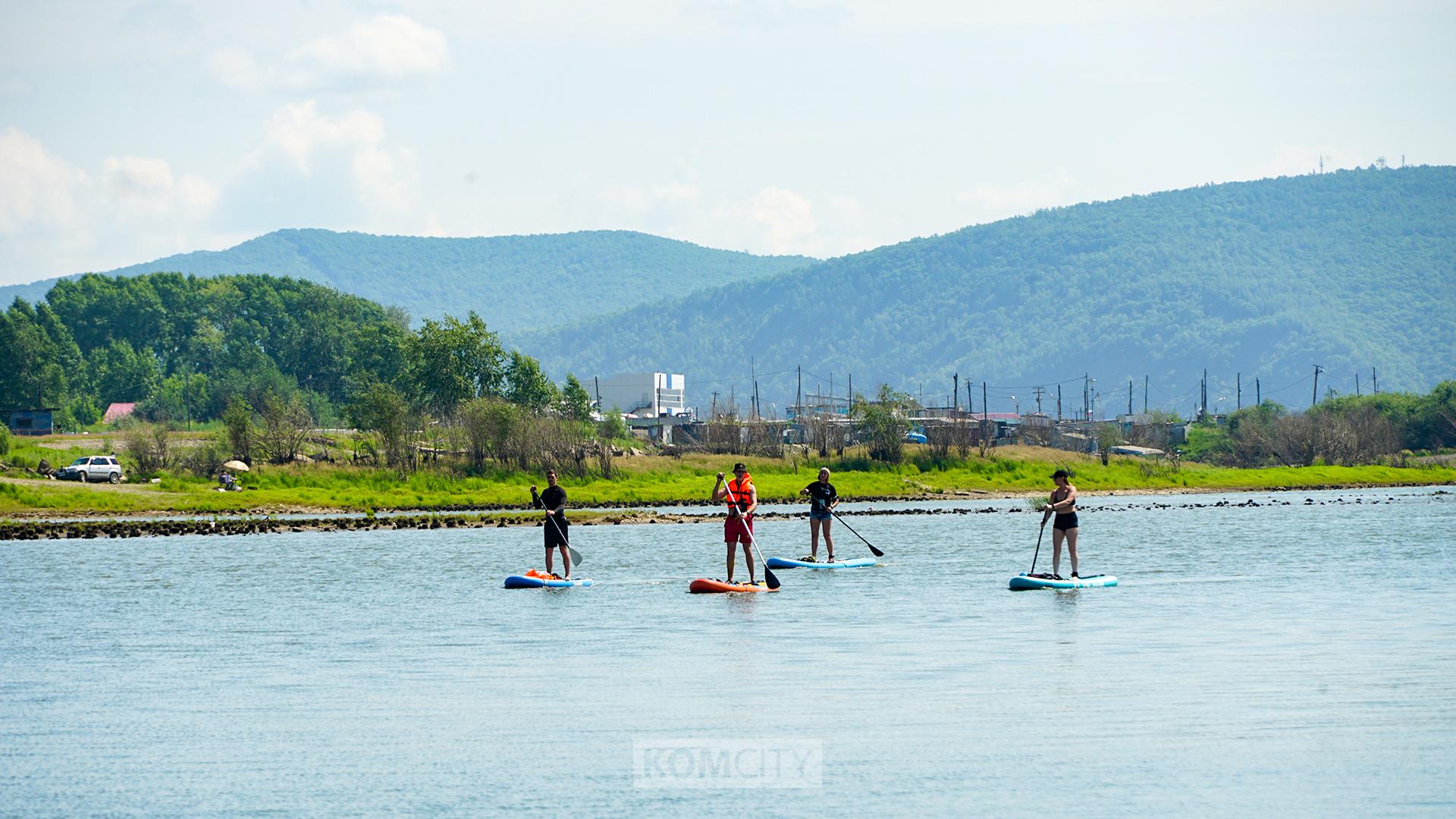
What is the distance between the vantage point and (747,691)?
17906 mm

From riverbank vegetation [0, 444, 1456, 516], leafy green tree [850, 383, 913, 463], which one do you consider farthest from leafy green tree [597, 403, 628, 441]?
leafy green tree [850, 383, 913, 463]

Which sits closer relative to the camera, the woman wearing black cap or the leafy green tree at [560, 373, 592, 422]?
the woman wearing black cap

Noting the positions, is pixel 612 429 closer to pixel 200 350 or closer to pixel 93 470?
pixel 93 470

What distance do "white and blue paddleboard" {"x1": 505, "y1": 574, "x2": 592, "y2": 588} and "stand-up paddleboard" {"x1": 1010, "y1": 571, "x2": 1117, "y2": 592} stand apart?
8441 millimetres

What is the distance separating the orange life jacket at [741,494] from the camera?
30.1 meters

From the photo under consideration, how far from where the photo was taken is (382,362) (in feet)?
499

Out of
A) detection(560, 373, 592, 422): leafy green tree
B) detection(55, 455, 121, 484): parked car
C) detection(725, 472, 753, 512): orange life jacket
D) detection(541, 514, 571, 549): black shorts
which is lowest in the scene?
detection(541, 514, 571, 549): black shorts

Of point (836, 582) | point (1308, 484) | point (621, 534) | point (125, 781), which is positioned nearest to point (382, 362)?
point (1308, 484)

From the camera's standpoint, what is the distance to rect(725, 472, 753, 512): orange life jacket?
3014cm

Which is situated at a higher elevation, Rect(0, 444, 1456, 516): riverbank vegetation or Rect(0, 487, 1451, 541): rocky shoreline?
Rect(0, 444, 1456, 516): riverbank vegetation

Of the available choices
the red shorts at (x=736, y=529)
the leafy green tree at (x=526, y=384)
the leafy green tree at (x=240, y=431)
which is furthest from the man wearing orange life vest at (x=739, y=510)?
the leafy green tree at (x=526, y=384)

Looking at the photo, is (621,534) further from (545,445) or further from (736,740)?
(736,740)

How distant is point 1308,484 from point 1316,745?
85317 millimetres

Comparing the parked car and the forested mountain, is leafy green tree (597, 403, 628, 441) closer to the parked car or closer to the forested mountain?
the forested mountain
